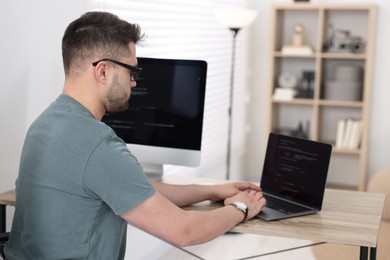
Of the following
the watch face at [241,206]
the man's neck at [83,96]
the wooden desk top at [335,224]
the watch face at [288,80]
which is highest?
the man's neck at [83,96]

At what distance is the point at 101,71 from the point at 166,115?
0.90 metres

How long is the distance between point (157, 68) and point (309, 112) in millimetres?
3201

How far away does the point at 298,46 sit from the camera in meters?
5.41

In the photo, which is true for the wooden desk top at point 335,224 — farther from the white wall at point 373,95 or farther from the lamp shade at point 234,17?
the white wall at point 373,95

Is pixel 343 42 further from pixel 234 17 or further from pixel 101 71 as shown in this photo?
pixel 101 71

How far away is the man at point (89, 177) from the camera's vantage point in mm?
1722

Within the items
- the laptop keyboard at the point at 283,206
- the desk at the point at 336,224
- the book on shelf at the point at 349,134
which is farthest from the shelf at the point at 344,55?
the laptop keyboard at the point at 283,206

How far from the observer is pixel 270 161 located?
2.47 m

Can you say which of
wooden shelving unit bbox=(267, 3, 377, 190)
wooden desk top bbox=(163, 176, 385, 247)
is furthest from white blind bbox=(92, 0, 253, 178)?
wooden desk top bbox=(163, 176, 385, 247)

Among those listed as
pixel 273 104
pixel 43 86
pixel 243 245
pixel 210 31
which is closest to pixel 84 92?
pixel 43 86

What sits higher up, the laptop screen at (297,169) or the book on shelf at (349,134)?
the laptop screen at (297,169)

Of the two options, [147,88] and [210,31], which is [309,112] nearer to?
[210,31]

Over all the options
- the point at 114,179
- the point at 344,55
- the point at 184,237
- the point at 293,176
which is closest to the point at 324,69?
the point at 344,55

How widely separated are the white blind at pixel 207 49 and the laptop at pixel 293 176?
115cm
